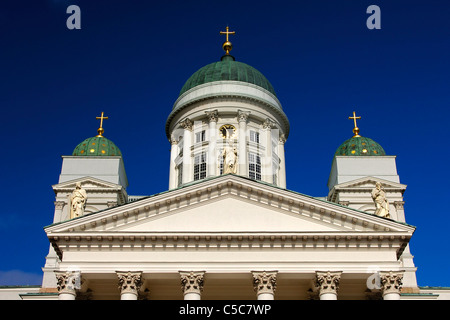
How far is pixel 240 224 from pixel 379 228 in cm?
669

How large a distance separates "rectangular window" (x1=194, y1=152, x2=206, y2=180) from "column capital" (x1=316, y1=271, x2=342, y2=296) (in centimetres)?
1846

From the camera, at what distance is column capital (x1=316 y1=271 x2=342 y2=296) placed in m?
29.8

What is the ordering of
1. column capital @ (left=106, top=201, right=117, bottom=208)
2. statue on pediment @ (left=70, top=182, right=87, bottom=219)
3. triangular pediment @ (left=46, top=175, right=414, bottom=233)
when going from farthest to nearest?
column capital @ (left=106, top=201, right=117, bottom=208) < statue on pediment @ (left=70, top=182, right=87, bottom=219) < triangular pediment @ (left=46, top=175, right=414, bottom=233)

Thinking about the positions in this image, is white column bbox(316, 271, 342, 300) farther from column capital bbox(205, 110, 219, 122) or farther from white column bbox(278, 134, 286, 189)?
column capital bbox(205, 110, 219, 122)

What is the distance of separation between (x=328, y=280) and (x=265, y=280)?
2.97 metres

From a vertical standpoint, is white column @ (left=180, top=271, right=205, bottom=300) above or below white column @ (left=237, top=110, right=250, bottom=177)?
below

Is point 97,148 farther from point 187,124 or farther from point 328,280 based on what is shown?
point 328,280

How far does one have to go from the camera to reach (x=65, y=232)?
30.3 meters

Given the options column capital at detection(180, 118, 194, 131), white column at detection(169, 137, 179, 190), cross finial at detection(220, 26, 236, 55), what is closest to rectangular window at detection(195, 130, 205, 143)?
column capital at detection(180, 118, 194, 131)

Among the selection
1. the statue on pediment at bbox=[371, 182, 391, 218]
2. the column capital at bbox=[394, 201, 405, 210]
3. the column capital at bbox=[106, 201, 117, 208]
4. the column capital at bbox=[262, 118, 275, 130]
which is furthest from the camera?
the column capital at bbox=[262, 118, 275, 130]

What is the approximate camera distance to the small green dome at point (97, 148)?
1914 inches

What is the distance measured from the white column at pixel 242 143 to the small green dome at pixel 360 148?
24.4 feet
